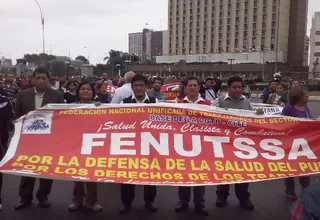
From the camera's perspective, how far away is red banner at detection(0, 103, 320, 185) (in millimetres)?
4219

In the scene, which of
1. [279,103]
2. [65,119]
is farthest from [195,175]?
[279,103]

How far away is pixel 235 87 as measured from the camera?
517cm

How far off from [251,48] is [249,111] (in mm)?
86906

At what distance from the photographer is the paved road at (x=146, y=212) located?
15.1 feet

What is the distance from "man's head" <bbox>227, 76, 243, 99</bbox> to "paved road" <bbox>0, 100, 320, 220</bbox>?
1.52 meters

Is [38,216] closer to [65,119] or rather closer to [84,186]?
[84,186]

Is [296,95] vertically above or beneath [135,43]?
beneath

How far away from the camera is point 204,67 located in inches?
3398

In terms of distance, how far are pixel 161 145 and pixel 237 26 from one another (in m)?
93.1

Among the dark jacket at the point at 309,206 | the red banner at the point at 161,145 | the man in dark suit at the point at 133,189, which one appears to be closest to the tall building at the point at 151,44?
the man in dark suit at the point at 133,189

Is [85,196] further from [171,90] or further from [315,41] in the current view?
[315,41]

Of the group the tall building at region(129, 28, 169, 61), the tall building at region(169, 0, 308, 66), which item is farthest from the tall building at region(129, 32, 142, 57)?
the tall building at region(169, 0, 308, 66)

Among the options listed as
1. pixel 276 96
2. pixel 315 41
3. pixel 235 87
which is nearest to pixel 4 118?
pixel 235 87

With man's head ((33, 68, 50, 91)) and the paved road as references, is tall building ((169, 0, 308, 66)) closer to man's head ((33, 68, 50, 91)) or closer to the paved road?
the paved road
